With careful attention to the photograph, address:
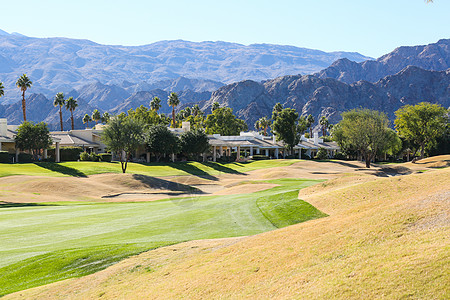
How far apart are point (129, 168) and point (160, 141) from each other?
12729mm

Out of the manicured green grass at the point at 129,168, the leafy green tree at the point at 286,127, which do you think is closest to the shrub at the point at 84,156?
the manicured green grass at the point at 129,168

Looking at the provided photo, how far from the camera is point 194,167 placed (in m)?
73.8

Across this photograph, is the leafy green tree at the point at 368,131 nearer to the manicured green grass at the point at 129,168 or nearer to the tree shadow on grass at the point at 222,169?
the manicured green grass at the point at 129,168

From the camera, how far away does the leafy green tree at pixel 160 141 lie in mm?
77375

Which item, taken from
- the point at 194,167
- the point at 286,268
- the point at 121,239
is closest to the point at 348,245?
the point at 286,268

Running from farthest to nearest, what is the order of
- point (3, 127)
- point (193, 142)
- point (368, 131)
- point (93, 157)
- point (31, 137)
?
point (193, 142) < point (368, 131) < point (93, 157) < point (3, 127) < point (31, 137)

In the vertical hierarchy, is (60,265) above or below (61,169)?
below

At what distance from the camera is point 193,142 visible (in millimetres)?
82500

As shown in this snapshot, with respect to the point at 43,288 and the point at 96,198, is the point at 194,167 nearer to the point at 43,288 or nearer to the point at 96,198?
the point at 96,198

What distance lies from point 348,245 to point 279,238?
305cm

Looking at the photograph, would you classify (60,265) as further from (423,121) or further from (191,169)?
(423,121)

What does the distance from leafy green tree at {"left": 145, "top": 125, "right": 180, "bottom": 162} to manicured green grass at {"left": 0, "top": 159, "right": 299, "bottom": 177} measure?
3.76 metres

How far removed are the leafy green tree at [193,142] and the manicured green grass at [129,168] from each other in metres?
4.76

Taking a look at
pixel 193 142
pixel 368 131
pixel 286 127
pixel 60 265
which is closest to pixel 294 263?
pixel 60 265
